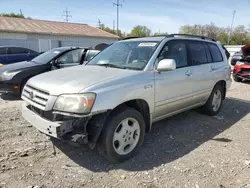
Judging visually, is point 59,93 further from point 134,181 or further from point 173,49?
point 173,49

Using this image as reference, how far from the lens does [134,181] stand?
2.67 meters

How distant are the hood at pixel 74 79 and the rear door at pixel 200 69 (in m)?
1.62

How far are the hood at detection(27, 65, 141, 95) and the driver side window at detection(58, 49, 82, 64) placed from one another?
3.73 m

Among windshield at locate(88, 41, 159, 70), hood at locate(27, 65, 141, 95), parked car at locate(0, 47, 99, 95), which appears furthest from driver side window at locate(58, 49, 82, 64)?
hood at locate(27, 65, 141, 95)

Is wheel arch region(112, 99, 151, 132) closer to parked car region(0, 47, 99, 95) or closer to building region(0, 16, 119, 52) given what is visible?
parked car region(0, 47, 99, 95)

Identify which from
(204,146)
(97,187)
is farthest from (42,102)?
→ (204,146)

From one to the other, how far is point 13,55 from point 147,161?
9.84 metres

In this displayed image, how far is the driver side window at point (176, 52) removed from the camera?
3.65 m

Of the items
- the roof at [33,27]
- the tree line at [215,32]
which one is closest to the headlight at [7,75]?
the roof at [33,27]

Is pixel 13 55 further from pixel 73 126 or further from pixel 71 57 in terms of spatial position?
pixel 73 126

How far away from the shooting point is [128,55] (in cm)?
372

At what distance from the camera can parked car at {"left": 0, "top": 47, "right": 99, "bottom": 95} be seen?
5.94 metres

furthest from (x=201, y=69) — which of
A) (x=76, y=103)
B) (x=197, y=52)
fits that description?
(x=76, y=103)

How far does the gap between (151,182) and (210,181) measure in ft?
2.44
